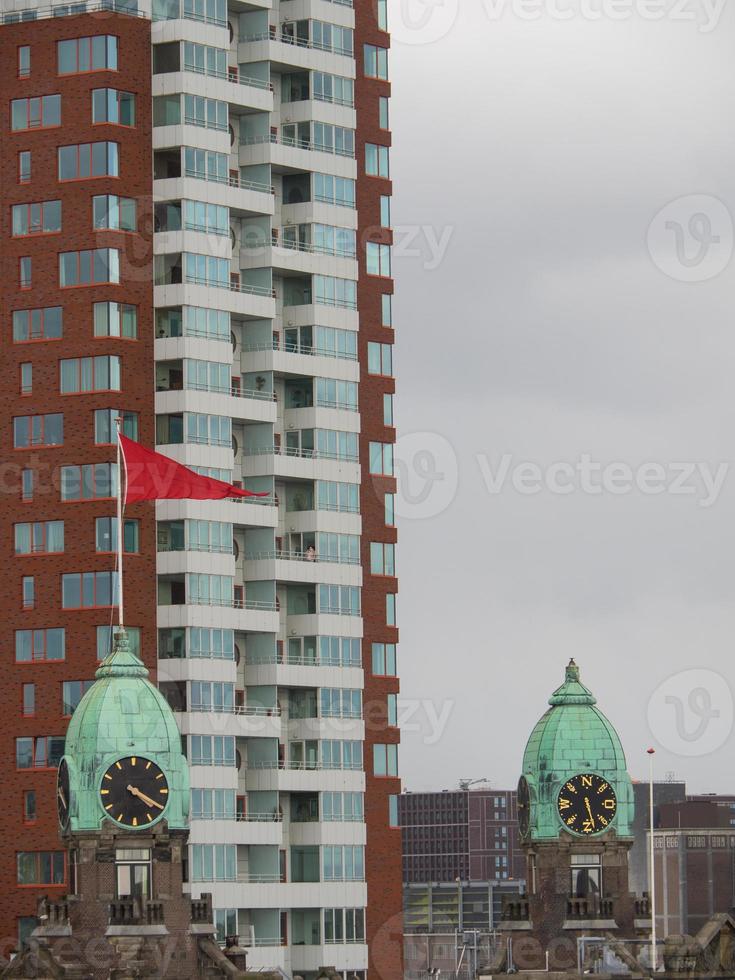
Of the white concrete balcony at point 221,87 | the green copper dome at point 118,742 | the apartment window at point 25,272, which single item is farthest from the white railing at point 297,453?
the green copper dome at point 118,742

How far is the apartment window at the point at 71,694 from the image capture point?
159125mm

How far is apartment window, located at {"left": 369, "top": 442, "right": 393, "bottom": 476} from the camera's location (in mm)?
175625

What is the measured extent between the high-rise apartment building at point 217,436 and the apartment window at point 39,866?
17 cm

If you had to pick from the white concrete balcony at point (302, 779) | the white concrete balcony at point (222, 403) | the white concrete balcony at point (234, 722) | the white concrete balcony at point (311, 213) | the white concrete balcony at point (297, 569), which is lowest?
the white concrete balcony at point (302, 779)

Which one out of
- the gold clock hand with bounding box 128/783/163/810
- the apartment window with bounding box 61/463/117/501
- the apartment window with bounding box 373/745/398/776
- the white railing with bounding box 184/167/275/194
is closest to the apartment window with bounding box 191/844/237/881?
the apartment window with bounding box 373/745/398/776

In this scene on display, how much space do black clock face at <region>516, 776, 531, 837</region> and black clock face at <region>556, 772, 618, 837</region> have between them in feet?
5.80

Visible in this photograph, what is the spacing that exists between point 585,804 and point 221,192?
50679 mm

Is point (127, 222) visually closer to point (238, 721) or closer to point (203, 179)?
point (203, 179)

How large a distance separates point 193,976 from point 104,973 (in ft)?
15.6

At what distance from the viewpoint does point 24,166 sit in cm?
16538

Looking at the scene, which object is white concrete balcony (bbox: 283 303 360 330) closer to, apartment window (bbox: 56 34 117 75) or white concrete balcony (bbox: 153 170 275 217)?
white concrete balcony (bbox: 153 170 275 217)

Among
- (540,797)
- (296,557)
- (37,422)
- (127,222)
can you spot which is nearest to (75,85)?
(127,222)

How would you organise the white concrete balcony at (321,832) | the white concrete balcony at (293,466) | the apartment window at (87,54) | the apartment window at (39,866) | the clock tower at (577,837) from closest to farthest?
the clock tower at (577,837) < the apartment window at (39,866) < the apartment window at (87,54) < the white concrete balcony at (321,832) < the white concrete balcony at (293,466)

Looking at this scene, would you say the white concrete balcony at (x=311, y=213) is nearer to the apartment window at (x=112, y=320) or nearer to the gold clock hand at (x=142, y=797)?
the apartment window at (x=112, y=320)
